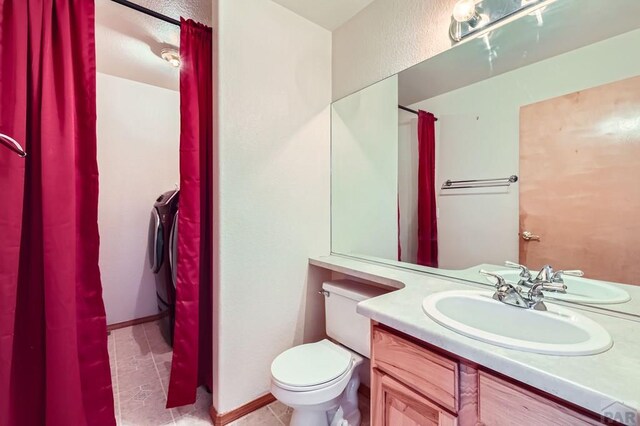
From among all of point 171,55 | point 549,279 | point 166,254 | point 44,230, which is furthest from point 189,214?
point 549,279

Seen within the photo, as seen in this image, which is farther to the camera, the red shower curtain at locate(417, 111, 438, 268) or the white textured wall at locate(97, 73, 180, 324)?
the white textured wall at locate(97, 73, 180, 324)

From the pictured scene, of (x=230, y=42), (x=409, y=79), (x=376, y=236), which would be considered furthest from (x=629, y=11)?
(x=230, y=42)

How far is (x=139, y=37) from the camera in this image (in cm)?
197

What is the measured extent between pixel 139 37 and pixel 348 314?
7.99 ft

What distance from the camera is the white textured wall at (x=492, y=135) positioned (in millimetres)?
1009

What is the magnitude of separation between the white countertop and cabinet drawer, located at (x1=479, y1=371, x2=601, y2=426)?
0.04m

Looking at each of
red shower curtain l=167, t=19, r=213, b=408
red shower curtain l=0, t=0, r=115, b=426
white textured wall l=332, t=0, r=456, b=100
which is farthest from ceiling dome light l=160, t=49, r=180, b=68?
white textured wall l=332, t=0, r=456, b=100

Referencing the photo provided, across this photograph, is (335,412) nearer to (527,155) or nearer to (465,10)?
(527,155)

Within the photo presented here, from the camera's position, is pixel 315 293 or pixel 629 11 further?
pixel 315 293

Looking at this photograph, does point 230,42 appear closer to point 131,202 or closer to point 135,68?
point 135,68

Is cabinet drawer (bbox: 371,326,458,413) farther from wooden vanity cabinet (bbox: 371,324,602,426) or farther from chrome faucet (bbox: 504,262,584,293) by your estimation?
chrome faucet (bbox: 504,262,584,293)

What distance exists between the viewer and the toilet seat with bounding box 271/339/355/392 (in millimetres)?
1229

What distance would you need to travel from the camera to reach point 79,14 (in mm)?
1285

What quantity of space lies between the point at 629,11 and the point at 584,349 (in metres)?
1.17
